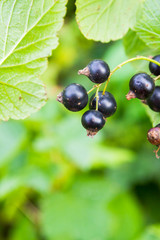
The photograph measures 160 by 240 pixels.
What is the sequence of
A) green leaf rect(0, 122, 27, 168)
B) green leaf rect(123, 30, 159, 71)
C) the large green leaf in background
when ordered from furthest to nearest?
green leaf rect(0, 122, 27, 168)
green leaf rect(123, 30, 159, 71)
the large green leaf in background

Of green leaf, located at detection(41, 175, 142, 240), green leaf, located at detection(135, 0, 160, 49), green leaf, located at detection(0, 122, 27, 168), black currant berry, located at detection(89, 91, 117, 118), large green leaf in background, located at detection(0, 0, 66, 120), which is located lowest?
green leaf, located at detection(41, 175, 142, 240)

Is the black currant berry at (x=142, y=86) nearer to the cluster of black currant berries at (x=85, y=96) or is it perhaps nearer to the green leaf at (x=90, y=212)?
the cluster of black currant berries at (x=85, y=96)

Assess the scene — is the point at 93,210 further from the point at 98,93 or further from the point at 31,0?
the point at 31,0

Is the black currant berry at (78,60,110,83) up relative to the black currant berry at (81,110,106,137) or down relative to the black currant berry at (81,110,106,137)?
up

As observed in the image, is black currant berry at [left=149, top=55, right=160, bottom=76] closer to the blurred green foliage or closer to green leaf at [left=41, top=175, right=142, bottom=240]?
the blurred green foliage

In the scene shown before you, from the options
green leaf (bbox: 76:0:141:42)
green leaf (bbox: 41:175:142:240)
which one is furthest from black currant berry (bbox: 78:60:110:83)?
green leaf (bbox: 41:175:142:240)

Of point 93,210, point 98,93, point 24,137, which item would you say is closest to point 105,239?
point 93,210

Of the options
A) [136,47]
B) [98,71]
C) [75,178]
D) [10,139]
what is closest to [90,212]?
[75,178]
